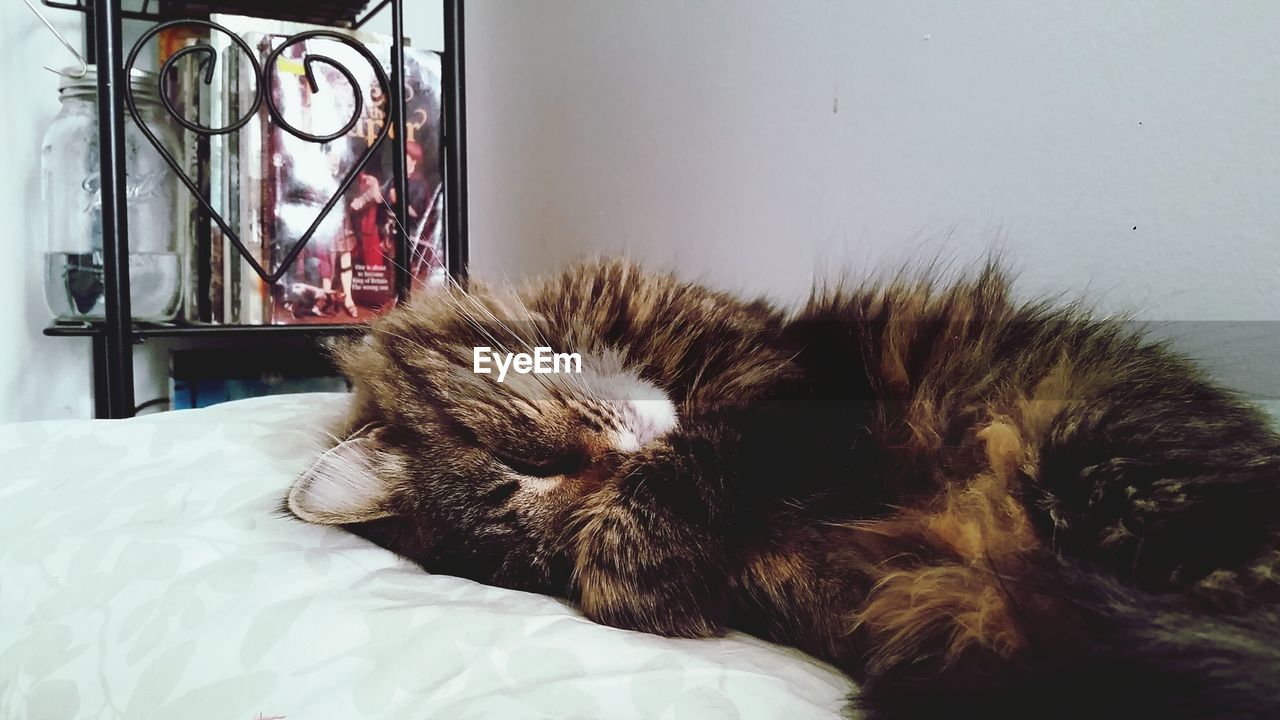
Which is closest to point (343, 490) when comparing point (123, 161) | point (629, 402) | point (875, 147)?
point (629, 402)

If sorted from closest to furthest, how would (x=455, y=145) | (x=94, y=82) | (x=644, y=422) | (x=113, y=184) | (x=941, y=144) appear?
(x=644, y=422), (x=941, y=144), (x=113, y=184), (x=94, y=82), (x=455, y=145)

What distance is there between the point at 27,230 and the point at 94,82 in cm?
31

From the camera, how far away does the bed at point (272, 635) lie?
41 cm

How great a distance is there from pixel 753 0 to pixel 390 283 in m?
0.82

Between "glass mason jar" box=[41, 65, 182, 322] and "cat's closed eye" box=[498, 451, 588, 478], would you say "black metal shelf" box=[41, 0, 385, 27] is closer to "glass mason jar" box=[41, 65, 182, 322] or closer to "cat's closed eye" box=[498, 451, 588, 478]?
"glass mason jar" box=[41, 65, 182, 322]

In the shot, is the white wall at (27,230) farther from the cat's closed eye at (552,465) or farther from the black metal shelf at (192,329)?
the cat's closed eye at (552,465)

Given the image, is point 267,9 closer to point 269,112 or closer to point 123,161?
point 269,112

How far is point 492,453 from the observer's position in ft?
2.08

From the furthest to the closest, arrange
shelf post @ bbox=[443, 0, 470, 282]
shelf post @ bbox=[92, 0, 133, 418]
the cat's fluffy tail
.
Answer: shelf post @ bbox=[443, 0, 470, 282]
shelf post @ bbox=[92, 0, 133, 418]
the cat's fluffy tail

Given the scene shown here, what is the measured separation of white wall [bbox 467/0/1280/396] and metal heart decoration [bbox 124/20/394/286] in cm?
40

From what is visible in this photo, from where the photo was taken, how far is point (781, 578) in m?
0.55

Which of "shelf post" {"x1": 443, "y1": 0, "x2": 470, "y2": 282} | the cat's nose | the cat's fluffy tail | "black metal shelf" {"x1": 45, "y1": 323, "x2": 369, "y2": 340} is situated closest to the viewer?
the cat's fluffy tail

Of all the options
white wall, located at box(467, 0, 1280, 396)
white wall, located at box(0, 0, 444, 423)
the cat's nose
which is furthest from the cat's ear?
white wall, located at box(0, 0, 444, 423)

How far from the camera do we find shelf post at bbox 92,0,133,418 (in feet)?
3.64
